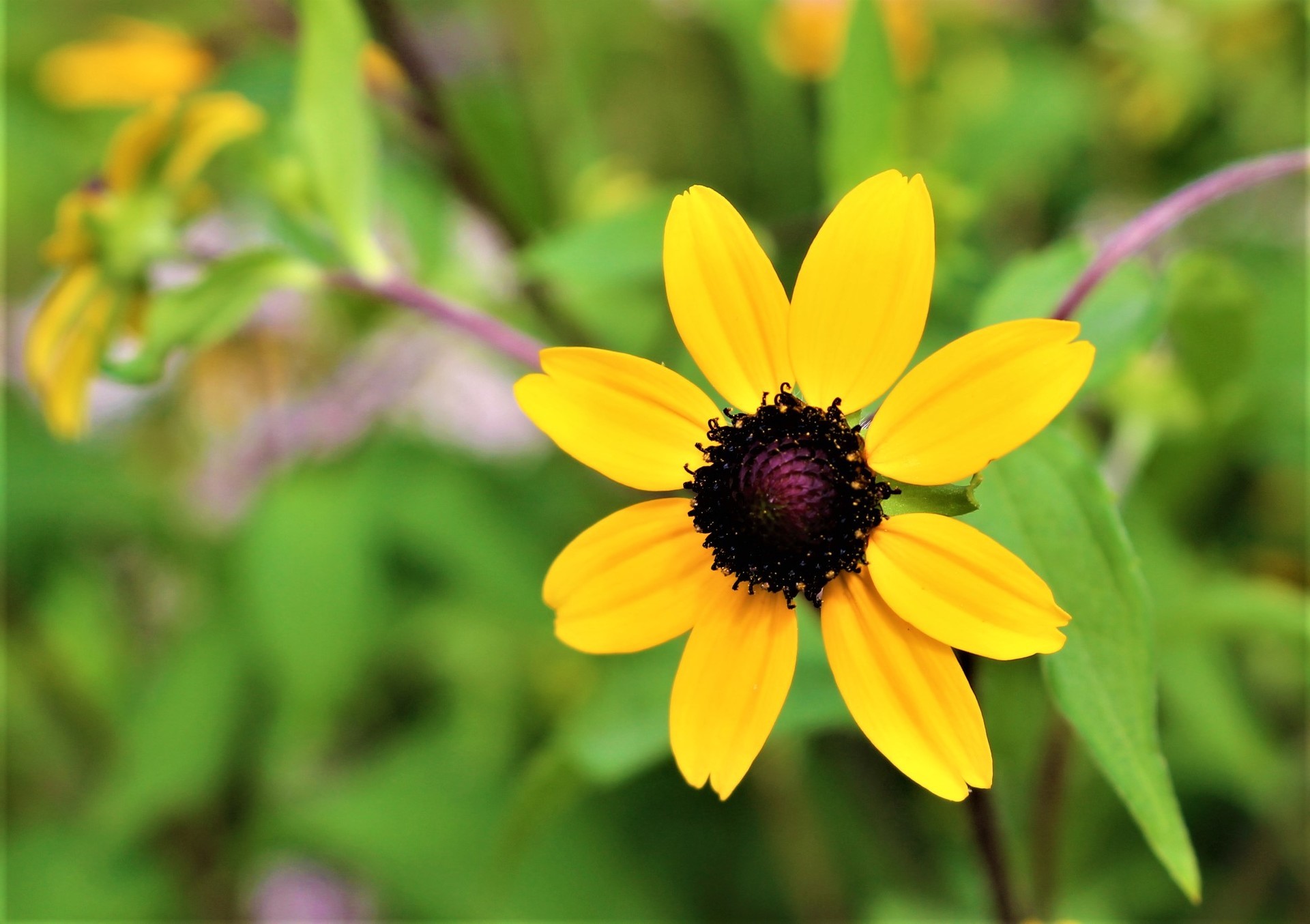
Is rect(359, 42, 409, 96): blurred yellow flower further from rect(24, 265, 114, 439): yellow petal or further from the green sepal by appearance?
the green sepal

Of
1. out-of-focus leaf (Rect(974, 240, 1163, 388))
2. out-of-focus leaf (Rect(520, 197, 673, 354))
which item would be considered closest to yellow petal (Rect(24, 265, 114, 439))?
out-of-focus leaf (Rect(520, 197, 673, 354))

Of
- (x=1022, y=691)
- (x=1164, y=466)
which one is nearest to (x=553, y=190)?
(x=1164, y=466)

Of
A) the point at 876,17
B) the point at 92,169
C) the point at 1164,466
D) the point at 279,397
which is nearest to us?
the point at 876,17

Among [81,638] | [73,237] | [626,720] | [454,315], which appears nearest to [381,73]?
[73,237]

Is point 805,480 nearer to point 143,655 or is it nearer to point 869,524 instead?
point 869,524

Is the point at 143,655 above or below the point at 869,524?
below

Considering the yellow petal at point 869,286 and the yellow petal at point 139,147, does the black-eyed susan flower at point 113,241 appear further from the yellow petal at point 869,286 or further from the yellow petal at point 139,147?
the yellow petal at point 869,286
